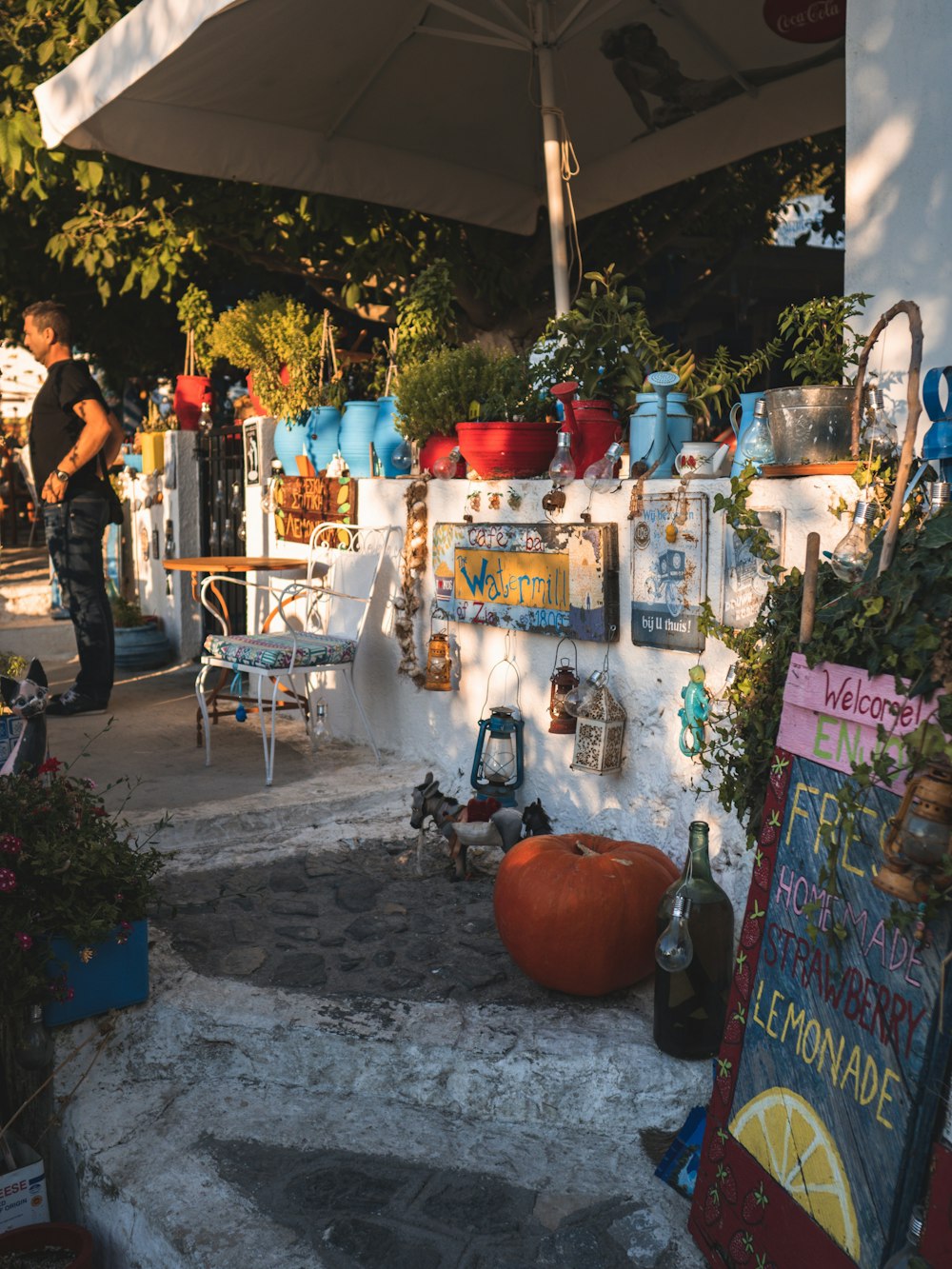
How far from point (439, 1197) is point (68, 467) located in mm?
4249

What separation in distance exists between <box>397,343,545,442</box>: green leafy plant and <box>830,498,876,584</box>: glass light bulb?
176 cm

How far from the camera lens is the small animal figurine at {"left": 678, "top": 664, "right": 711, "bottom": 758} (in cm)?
334

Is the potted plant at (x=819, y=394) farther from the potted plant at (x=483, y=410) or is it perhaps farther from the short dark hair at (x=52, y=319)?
the short dark hair at (x=52, y=319)

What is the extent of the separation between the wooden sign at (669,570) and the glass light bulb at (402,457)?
1.86m

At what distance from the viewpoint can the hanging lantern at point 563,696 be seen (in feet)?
12.7

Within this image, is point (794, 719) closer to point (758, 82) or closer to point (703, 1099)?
point (703, 1099)

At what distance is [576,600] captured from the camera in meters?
3.82

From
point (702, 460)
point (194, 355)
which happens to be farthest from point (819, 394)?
point (194, 355)

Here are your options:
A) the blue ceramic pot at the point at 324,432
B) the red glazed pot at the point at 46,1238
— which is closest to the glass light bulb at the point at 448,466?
the blue ceramic pot at the point at 324,432

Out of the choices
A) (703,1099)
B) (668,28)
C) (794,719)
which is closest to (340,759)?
(703,1099)

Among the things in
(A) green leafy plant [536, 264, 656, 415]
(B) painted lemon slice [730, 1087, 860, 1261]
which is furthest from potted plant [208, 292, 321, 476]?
(B) painted lemon slice [730, 1087, 860, 1261]

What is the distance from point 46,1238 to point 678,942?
1.47 meters

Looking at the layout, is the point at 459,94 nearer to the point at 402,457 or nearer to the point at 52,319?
the point at 402,457

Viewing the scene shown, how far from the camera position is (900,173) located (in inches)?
117
